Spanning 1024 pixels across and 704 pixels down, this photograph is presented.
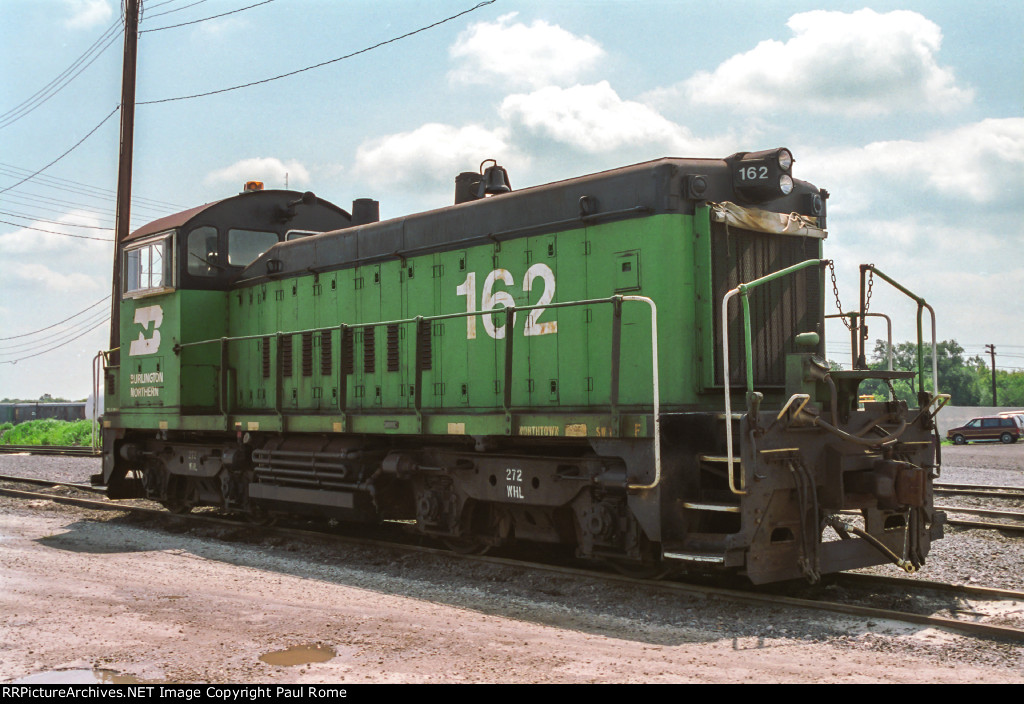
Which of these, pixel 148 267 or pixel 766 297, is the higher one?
pixel 148 267

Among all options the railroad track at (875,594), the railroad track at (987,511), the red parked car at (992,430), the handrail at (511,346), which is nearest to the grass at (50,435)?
the handrail at (511,346)

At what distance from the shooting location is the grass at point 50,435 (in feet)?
117

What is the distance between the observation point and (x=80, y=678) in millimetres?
4602

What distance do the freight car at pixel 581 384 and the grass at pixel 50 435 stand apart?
88.4 feet

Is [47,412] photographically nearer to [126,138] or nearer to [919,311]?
[126,138]

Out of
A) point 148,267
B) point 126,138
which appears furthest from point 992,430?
point 148,267

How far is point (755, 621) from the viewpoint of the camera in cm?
588

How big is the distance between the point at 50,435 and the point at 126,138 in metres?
23.3

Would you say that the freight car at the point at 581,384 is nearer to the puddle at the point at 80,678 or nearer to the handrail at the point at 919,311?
the handrail at the point at 919,311

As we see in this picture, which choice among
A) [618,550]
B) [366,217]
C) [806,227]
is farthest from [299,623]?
[366,217]

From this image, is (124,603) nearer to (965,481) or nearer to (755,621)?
(755,621)

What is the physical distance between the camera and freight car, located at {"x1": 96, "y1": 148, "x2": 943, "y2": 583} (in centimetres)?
634

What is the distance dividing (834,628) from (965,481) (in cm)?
1258

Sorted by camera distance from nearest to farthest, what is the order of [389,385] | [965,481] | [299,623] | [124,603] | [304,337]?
[299,623] → [124,603] → [389,385] → [304,337] → [965,481]
